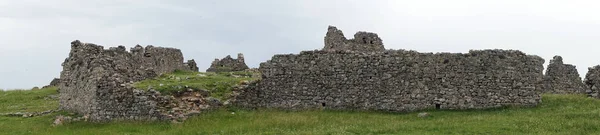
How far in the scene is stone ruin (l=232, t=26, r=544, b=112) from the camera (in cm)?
2880

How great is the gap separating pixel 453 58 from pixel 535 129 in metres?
7.62

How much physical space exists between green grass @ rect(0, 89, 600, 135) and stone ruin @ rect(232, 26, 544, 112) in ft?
2.57

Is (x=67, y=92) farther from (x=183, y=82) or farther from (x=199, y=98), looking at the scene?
(x=199, y=98)

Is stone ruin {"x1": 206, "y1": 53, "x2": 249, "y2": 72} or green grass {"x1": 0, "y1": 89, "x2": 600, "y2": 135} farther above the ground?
stone ruin {"x1": 206, "y1": 53, "x2": 249, "y2": 72}

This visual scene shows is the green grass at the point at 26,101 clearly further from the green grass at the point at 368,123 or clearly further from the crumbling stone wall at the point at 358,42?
the crumbling stone wall at the point at 358,42

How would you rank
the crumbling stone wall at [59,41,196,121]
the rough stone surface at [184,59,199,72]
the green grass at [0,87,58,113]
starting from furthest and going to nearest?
the rough stone surface at [184,59,199,72] → the green grass at [0,87,58,113] → the crumbling stone wall at [59,41,196,121]

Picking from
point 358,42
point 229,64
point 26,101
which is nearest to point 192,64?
point 229,64

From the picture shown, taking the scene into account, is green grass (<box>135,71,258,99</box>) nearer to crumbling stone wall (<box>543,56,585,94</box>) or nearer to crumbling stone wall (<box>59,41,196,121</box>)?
crumbling stone wall (<box>59,41,196,121</box>)

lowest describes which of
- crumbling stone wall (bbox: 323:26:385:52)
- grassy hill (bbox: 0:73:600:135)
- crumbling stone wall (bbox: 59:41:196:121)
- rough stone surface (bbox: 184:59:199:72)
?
grassy hill (bbox: 0:73:600:135)

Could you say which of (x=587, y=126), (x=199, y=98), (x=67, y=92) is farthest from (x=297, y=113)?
(x=67, y=92)

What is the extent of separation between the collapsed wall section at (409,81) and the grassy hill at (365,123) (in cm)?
77

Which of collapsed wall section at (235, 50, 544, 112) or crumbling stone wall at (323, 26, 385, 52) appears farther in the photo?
crumbling stone wall at (323, 26, 385, 52)

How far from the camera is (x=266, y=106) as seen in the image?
3022cm

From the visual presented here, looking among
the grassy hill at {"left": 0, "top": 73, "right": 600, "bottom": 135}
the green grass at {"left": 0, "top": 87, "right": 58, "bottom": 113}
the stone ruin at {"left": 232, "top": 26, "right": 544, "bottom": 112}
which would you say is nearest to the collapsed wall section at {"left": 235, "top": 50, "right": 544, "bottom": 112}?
the stone ruin at {"left": 232, "top": 26, "right": 544, "bottom": 112}
